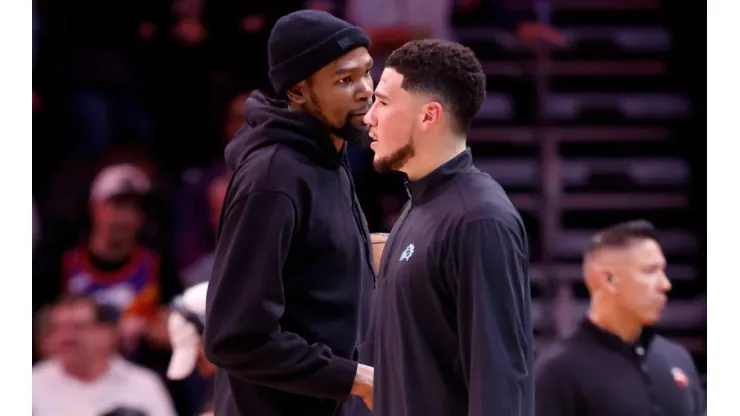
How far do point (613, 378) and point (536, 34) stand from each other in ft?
7.31

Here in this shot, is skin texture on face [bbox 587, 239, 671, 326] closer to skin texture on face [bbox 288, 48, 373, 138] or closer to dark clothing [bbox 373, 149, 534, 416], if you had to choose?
skin texture on face [bbox 288, 48, 373, 138]

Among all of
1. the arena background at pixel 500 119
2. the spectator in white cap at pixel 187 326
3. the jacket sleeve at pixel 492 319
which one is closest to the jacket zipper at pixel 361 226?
the jacket sleeve at pixel 492 319

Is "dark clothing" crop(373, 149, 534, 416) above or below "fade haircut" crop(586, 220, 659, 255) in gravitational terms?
above

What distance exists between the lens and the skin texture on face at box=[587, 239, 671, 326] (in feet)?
13.6

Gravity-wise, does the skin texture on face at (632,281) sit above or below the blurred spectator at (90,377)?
above

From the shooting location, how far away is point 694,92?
575 cm

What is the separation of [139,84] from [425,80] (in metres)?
3.49

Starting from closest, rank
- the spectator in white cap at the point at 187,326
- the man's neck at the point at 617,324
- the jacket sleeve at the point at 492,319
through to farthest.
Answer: the jacket sleeve at the point at 492,319 → the spectator in white cap at the point at 187,326 → the man's neck at the point at 617,324

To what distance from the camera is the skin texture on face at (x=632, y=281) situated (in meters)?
4.14

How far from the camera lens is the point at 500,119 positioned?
580 cm

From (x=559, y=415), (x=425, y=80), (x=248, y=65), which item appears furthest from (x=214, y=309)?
(x=248, y=65)

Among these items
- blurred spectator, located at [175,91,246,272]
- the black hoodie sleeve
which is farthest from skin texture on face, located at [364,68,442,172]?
blurred spectator, located at [175,91,246,272]

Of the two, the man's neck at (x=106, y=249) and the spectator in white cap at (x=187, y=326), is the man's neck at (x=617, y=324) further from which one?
the man's neck at (x=106, y=249)

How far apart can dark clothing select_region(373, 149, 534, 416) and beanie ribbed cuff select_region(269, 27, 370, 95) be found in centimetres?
42
